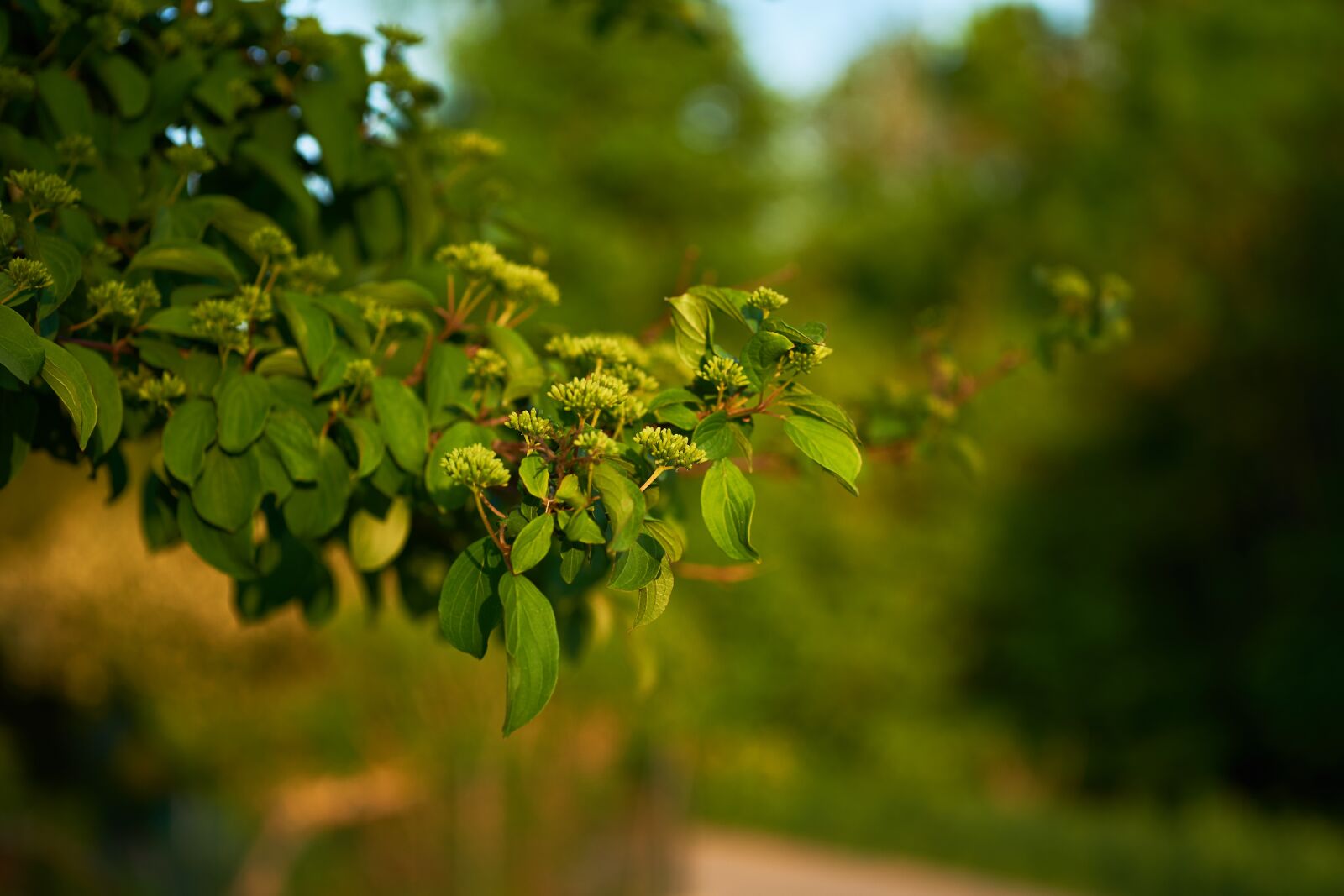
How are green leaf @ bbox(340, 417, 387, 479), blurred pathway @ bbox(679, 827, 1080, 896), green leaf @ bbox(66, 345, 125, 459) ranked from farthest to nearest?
1. blurred pathway @ bbox(679, 827, 1080, 896)
2. green leaf @ bbox(340, 417, 387, 479)
3. green leaf @ bbox(66, 345, 125, 459)

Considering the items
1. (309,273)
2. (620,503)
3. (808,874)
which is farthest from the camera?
(808,874)

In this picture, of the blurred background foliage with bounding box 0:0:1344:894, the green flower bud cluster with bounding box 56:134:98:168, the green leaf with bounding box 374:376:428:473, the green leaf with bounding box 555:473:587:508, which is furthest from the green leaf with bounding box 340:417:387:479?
the blurred background foliage with bounding box 0:0:1344:894

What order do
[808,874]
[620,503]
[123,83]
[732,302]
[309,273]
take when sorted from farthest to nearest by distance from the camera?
1. [808,874]
2. [123,83]
3. [309,273]
4. [732,302]
5. [620,503]

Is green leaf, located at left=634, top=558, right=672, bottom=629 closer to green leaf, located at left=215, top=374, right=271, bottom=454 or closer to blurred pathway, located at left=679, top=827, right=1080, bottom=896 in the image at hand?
green leaf, located at left=215, top=374, right=271, bottom=454

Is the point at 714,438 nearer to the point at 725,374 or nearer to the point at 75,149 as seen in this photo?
the point at 725,374

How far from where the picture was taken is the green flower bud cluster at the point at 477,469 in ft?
5.24

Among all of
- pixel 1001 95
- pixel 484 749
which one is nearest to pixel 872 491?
pixel 1001 95

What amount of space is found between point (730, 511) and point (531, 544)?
24 cm

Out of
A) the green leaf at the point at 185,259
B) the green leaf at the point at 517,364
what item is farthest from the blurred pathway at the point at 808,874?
the green leaf at the point at 185,259

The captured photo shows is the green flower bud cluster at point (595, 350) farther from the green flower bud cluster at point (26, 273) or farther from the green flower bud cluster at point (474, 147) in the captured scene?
the green flower bud cluster at point (474, 147)

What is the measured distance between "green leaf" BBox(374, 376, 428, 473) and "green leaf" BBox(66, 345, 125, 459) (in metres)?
0.36

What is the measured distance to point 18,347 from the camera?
5.04 feet

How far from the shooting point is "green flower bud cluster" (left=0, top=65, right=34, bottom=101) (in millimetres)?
2160

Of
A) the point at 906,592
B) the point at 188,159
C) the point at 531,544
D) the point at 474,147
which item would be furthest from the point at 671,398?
the point at 906,592
